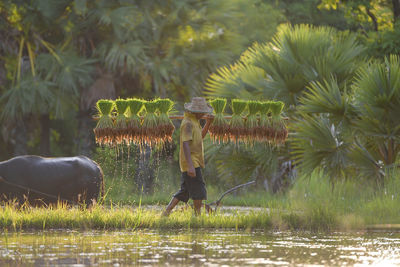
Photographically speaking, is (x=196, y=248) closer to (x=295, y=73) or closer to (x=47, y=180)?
(x=47, y=180)

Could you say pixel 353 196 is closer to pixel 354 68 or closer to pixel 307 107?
pixel 307 107

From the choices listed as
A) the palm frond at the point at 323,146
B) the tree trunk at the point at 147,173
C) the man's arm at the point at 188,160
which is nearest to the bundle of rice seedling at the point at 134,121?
the man's arm at the point at 188,160

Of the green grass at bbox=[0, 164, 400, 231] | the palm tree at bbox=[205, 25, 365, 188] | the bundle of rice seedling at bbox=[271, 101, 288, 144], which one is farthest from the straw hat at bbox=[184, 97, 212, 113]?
the palm tree at bbox=[205, 25, 365, 188]

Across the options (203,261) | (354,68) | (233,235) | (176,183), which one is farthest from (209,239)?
(176,183)

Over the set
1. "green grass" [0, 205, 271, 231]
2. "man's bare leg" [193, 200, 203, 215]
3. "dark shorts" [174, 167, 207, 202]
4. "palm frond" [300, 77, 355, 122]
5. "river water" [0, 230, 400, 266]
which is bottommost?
"river water" [0, 230, 400, 266]

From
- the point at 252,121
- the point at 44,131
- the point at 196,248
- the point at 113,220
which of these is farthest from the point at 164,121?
the point at 44,131

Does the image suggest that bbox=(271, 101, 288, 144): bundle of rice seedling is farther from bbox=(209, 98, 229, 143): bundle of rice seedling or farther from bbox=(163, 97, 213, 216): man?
bbox=(163, 97, 213, 216): man

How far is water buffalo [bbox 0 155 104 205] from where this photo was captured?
39.3ft

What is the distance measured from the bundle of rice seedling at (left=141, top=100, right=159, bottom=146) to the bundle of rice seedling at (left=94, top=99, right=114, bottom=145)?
18.4 inches

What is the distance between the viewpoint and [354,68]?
16.3m

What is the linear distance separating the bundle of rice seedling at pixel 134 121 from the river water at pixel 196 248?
1.62m

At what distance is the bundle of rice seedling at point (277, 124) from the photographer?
38.4ft

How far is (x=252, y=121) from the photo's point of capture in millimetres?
11625

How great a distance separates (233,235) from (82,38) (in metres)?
14.6
